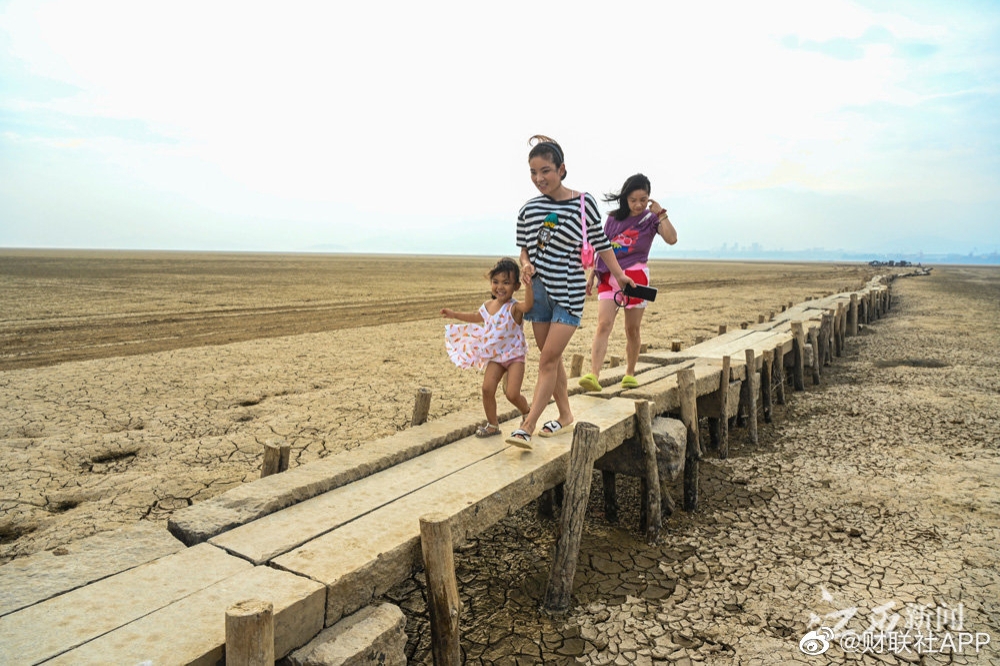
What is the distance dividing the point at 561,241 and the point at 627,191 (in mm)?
1792

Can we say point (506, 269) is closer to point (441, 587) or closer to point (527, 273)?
point (527, 273)

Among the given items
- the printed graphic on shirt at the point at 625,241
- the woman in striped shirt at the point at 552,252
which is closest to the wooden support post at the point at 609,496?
the woman in striped shirt at the point at 552,252

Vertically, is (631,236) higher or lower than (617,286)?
higher

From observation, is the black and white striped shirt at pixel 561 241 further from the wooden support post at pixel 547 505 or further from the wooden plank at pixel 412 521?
the wooden support post at pixel 547 505

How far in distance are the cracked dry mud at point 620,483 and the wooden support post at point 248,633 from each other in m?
1.61

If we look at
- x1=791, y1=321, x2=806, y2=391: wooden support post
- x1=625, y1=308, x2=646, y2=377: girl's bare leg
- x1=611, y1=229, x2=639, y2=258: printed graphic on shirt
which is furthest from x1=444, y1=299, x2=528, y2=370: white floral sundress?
x1=791, y1=321, x2=806, y2=391: wooden support post

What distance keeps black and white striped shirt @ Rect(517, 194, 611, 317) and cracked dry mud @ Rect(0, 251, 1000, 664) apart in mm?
1934

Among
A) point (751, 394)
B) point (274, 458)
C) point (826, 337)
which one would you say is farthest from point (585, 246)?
point (826, 337)

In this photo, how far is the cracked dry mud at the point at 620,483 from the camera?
11.1ft

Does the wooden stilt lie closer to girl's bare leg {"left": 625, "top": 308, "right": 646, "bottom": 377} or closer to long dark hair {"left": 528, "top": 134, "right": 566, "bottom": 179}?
girl's bare leg {"left": 625, "top": 308, "right": 646, "bottom": 377}

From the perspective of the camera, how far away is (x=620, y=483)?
18.9ft

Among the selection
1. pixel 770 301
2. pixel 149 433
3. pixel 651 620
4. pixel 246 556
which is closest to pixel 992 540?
pixel 651 620

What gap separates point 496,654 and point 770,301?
76.4 feet

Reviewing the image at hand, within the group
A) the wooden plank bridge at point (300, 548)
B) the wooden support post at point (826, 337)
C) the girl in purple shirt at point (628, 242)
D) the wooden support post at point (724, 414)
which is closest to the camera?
the wooden plank bridge at point (300, 548)
